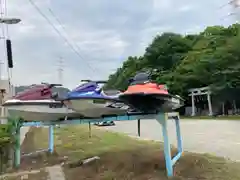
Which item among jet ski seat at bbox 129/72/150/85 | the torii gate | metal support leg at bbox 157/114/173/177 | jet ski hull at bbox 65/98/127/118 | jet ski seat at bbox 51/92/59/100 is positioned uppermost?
the torii gate

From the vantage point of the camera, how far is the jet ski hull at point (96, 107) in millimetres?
6586

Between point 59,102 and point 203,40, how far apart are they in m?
43.3

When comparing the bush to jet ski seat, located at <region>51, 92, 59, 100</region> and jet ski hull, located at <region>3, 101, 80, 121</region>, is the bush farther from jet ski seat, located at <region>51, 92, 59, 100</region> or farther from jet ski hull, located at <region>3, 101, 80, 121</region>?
jet ski seat, located at <region>51, 92, 59, 100</region>

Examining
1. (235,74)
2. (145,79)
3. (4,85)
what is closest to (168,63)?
(235,74)

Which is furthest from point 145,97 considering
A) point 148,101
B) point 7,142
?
point 7,142

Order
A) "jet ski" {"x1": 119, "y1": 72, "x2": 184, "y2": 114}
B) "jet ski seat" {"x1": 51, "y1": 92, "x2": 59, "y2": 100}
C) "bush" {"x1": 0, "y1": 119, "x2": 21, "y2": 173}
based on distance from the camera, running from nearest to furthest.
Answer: "jet ski" {"x1": 119, "y1": 72, "x2": 184, "y2": 114} → "bush" {"x1": 0, "y1": 119, "x2": 21, "y2": 173} → "jet ski seat" {"x1": 51, "y1": 92, "x2": 59, "y2": 100}

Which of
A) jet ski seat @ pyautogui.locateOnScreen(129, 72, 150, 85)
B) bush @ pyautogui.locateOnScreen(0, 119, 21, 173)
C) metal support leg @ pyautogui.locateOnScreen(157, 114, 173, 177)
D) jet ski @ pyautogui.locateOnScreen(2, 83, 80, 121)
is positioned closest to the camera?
metal support leg @ pyautogui.locateOnScreen(157, 114, 173, 177)

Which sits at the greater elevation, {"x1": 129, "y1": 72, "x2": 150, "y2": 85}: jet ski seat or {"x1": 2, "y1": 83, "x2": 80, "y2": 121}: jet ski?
{"x1": 129, "y1": 72, "x2": 150, "y2": 85}: jet ski seat

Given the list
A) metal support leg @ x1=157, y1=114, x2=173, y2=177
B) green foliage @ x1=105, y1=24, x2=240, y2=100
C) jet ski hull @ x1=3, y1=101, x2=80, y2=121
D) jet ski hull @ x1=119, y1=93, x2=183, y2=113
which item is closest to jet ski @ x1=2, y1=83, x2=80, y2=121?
jet ski hull @ x1=3, y1=101, x2=80, y2=121

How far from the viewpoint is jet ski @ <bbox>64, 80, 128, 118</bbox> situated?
6.60 meters

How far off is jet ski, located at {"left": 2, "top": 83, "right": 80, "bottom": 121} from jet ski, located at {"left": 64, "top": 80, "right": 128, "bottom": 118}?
20.1 inches

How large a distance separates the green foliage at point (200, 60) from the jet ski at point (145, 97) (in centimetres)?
2099

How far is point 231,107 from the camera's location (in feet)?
137

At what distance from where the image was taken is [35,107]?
7523 mm
